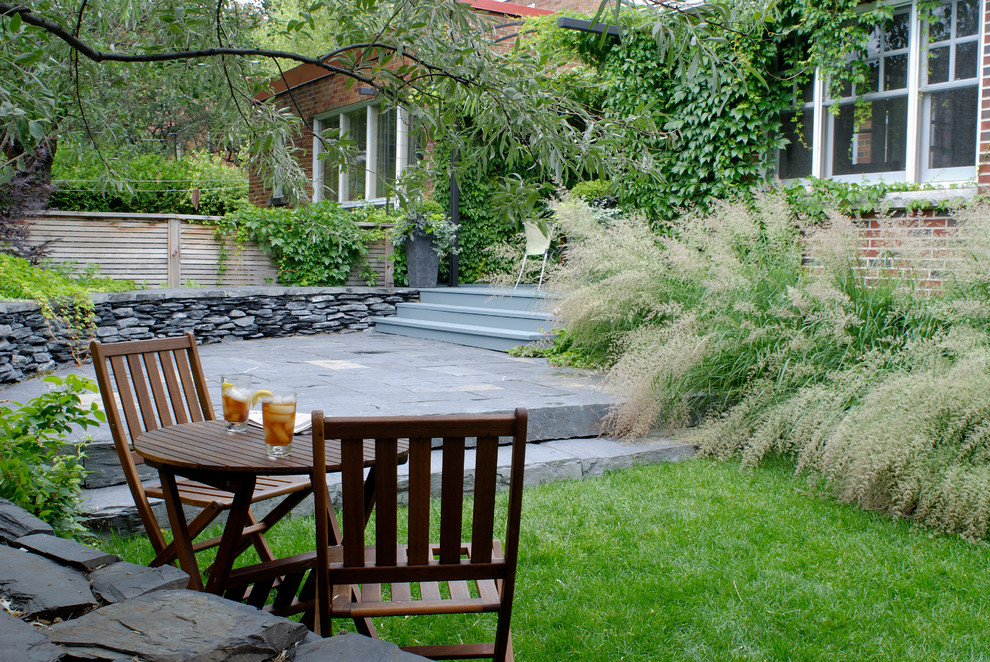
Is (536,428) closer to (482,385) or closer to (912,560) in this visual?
(482,385)

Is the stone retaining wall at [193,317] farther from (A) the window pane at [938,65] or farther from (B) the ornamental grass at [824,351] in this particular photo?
(A) the window pane at [938,65]

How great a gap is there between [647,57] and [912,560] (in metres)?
6.93

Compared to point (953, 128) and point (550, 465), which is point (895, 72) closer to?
point (953, 128)

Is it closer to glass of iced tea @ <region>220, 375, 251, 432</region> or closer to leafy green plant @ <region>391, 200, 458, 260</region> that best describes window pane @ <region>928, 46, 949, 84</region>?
leafy green plant @ <region>391, 200, 458, 260</region>

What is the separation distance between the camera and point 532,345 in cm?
808

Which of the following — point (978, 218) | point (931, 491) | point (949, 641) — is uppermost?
point (978, 218)

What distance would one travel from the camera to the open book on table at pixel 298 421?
2.91 metres

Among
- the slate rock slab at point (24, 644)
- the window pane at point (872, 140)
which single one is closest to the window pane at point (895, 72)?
the window pane at point (872, 140)

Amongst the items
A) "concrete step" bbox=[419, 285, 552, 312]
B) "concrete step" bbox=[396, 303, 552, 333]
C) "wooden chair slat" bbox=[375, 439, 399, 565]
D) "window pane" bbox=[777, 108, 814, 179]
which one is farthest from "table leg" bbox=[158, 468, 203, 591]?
"window pane" bbox=[777, 108, 814, 179]

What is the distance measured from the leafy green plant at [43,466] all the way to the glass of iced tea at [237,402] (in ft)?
1.94

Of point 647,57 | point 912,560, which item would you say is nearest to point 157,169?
point 647,57

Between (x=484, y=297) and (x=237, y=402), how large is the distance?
24.8 feet

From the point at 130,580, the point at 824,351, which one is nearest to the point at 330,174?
the point at 824,351

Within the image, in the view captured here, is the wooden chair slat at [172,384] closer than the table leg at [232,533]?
No
